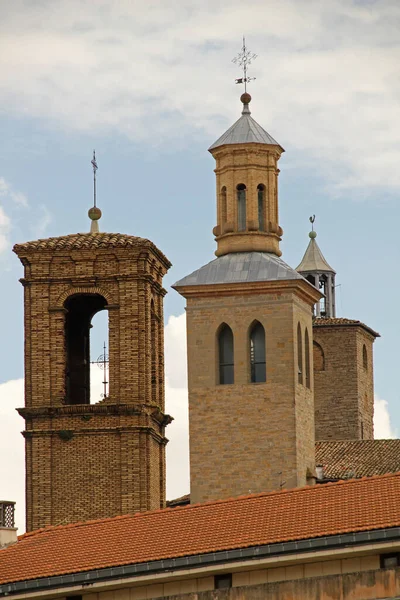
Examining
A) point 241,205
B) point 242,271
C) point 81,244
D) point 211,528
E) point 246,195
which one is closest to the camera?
point 211,528

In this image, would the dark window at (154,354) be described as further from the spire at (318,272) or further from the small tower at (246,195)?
the spire at (318,272)

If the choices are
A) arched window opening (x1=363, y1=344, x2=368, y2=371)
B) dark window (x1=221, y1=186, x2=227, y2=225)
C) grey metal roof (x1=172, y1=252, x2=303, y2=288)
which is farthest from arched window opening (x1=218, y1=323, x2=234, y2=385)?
arched window opening (x1=363, y1=344, x2=368, y2=371)

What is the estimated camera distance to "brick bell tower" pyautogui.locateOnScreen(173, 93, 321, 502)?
226ft

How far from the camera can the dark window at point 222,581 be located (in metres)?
48.9

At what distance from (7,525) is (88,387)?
2121 cm

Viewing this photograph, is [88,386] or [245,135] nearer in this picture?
[245,135]

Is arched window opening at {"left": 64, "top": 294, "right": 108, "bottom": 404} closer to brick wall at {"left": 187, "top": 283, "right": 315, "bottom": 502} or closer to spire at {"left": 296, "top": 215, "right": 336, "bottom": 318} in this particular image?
brick wall at {"left": 187, "top": 283, "right": 315, "bottom": 502}

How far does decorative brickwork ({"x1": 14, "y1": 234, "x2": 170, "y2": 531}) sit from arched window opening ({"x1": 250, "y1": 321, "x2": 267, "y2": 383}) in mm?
6372

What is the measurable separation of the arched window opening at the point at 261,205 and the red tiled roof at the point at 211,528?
18674 mm

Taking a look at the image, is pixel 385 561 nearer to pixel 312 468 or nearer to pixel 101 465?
pixel 312 468

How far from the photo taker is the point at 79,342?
3093 inches

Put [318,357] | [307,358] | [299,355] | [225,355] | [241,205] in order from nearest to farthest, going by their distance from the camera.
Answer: [225,355] → [299,355] → [241,205] → [307,358] → [318,357]

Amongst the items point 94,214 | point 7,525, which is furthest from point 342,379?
point 7,525

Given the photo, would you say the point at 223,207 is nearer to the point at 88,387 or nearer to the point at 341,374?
the point at 88,387
